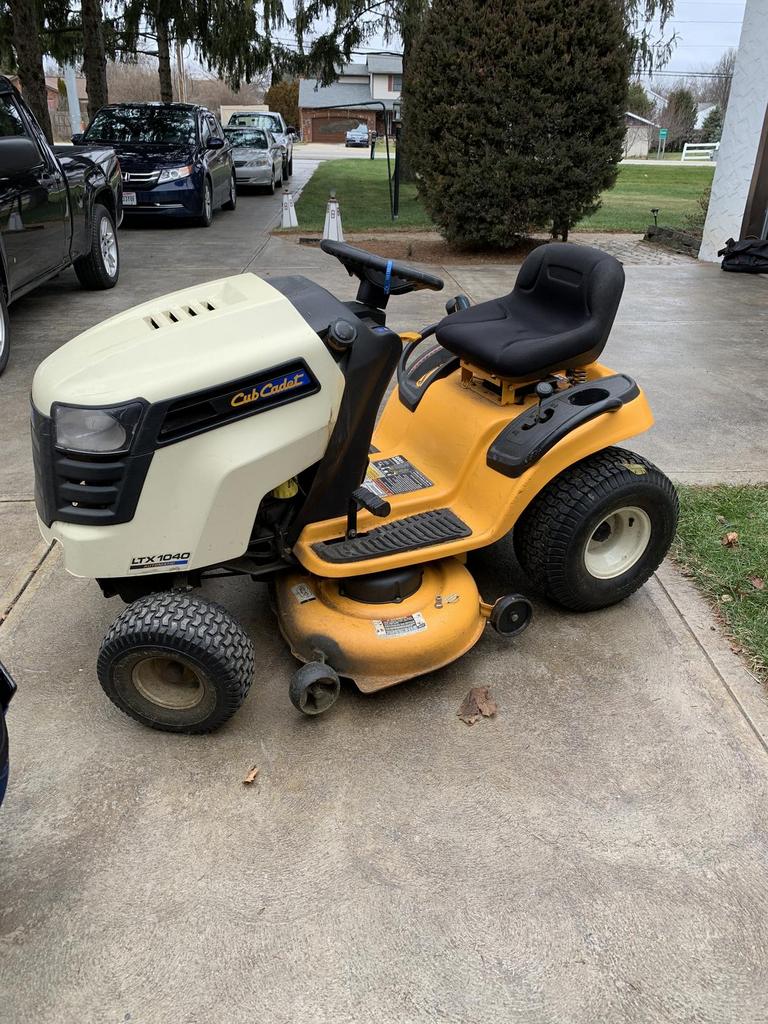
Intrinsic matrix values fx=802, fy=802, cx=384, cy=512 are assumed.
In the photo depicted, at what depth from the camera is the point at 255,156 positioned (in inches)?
666

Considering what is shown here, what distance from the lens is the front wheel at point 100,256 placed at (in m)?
7.67

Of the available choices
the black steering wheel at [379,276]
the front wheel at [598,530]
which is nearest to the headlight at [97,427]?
the black steering wheel at [379,276]

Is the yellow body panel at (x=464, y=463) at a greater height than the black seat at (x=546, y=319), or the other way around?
the black seat at (x=546, y=319)

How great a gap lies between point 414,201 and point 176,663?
15114mm

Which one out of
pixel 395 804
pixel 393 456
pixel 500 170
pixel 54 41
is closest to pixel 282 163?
pixel 54 41

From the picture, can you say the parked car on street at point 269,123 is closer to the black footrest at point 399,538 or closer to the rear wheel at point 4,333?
the rear wheel at point 4,333

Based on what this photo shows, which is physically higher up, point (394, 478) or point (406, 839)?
point (394, 478)

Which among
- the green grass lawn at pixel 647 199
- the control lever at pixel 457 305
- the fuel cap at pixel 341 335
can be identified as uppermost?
the fuel cap at pixel 341 335

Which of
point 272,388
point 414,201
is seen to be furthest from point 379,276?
point 414,201

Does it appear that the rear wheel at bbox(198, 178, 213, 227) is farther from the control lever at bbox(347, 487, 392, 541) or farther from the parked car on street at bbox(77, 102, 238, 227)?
the control lever at bbox(347, 487, 392, 541)

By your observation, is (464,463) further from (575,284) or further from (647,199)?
(647,199)

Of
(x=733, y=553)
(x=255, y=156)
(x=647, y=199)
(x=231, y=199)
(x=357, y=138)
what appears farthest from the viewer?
(x=357, y=138)

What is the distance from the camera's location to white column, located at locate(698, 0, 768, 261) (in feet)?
A: 30.9

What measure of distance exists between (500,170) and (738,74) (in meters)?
3.22
